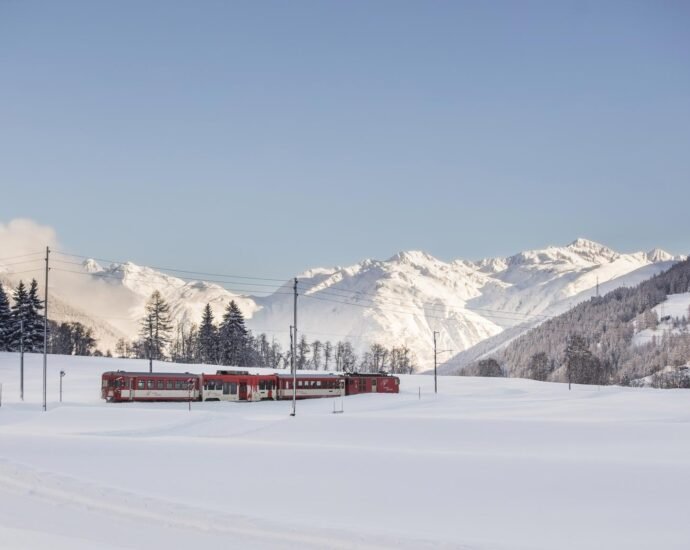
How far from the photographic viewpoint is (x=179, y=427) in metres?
41.1

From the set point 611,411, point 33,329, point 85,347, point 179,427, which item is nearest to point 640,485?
point 179,427

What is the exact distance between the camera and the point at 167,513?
15352mm

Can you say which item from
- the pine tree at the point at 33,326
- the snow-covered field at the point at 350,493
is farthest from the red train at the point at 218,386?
the pine tree at the point at 33,326

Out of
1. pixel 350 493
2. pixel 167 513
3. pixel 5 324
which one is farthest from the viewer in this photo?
pixel 5 324

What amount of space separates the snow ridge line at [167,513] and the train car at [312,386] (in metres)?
53.0

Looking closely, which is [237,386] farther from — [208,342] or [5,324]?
[208,342]

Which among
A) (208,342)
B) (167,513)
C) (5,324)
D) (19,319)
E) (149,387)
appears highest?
(19,319)

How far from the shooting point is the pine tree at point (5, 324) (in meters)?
104

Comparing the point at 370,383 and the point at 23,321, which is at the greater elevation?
the point at 23,321

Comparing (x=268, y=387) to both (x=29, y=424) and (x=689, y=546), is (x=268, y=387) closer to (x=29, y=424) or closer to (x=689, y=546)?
(x=29, y=424)

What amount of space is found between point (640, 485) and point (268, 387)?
55143mm

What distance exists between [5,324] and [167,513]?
10055 centimetres

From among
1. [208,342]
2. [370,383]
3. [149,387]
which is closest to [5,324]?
[208,342]

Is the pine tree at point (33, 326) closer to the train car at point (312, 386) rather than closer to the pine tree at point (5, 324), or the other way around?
the pine tree at point (5, 324)
